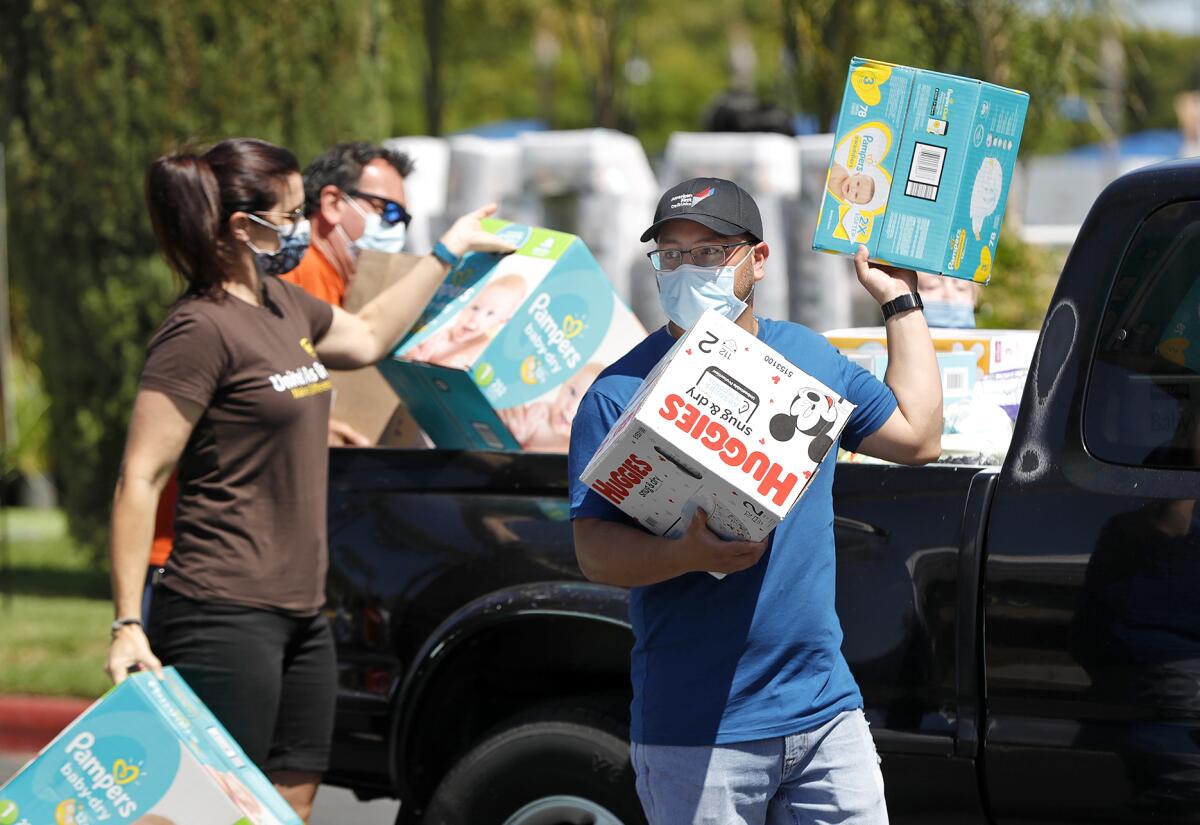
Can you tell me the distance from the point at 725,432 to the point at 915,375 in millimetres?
574

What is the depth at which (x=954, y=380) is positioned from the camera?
3.63 meters

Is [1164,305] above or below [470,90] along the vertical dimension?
above

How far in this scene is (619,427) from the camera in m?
2.67

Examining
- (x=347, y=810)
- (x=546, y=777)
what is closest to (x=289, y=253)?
(x=546, y=777)

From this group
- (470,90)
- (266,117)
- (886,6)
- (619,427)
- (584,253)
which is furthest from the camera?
(470,90)

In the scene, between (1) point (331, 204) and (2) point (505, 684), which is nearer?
(2) point (505, 684)

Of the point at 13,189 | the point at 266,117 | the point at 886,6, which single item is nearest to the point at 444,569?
the point at 266,117

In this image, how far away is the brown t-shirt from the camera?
3.57m

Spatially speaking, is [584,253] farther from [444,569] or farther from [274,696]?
[274,696]

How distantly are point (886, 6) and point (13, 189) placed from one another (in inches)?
203

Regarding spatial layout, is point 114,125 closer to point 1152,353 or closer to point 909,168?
point 909,168

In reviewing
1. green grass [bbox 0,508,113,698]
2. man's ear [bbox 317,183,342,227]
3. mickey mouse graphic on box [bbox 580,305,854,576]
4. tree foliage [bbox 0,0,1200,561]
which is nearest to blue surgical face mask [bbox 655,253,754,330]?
mickey mouse graphic on box [bbox 580,305,854,576]

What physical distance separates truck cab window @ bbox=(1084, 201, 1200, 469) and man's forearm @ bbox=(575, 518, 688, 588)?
927mm

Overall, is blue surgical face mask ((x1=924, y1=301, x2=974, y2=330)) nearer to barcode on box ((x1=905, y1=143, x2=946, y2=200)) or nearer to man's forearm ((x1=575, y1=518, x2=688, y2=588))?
barcode on box ((x1=905, y1=143, x2=946, y2=200))
